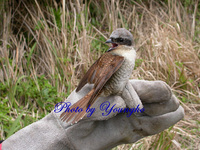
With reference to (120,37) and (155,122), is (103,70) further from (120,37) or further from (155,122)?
(155,122)

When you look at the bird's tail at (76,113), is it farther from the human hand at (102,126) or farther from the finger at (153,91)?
the finger at (153,91)

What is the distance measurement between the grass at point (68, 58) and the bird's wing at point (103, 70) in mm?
1236

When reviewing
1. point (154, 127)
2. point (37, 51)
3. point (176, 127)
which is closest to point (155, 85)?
point (154, 127)

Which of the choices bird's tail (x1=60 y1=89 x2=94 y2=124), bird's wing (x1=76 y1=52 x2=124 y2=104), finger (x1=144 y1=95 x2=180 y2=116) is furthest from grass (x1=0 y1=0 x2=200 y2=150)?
bird's wing (x1=76 y1=52 x2=124 y2=104)

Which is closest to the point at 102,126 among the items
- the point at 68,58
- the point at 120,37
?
the point at 120,37

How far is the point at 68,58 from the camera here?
126 inches

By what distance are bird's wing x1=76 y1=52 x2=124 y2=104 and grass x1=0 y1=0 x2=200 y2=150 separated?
1.24 meters

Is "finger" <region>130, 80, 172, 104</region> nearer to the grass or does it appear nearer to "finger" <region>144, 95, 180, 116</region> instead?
"finger" <region>144, 95, 180, 116</region>

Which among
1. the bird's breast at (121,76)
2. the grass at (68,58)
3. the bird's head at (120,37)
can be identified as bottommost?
the grass at (68,58)

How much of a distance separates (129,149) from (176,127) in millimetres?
587

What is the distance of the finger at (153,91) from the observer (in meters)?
1.65

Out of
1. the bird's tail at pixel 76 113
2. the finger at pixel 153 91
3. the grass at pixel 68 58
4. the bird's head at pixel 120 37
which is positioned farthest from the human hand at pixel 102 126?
the grass at pixel 68 58

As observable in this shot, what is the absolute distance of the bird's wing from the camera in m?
1.47

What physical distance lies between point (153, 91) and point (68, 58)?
1.71 metres
